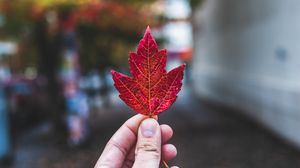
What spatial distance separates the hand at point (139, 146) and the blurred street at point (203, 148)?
28.3 ft

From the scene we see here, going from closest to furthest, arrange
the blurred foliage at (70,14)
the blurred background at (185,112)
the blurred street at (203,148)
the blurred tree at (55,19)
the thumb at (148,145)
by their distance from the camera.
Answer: the thumb at (148,145) < the blurred street at (203,148) < the blurred background at (185,112) < the blurred foliage at (70,14) < the blurred tree at (55,19)

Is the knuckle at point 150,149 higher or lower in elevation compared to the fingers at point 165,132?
lower

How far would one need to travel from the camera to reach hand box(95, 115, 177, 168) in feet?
5.27

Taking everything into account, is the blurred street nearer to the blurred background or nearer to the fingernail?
the blurred background

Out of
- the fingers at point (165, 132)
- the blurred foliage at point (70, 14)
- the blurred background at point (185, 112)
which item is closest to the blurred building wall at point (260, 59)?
the blurred background at point (185, 112)

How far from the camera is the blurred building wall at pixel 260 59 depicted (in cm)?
1238

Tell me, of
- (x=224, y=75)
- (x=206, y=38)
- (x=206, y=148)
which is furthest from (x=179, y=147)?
(x=206, y=38)

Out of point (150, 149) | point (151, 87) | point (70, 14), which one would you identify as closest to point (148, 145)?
point (150, 149)

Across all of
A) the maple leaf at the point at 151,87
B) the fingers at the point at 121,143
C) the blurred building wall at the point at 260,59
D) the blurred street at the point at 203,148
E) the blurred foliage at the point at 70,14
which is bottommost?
the blurred street at the point at 203,148

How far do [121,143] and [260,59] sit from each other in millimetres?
14362

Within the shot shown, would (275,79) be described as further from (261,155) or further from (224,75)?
(224,75)

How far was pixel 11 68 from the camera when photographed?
119 ft

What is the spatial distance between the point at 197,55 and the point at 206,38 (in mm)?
6424

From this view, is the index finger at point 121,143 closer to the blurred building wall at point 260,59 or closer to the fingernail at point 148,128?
the fingernail at point 148,128
